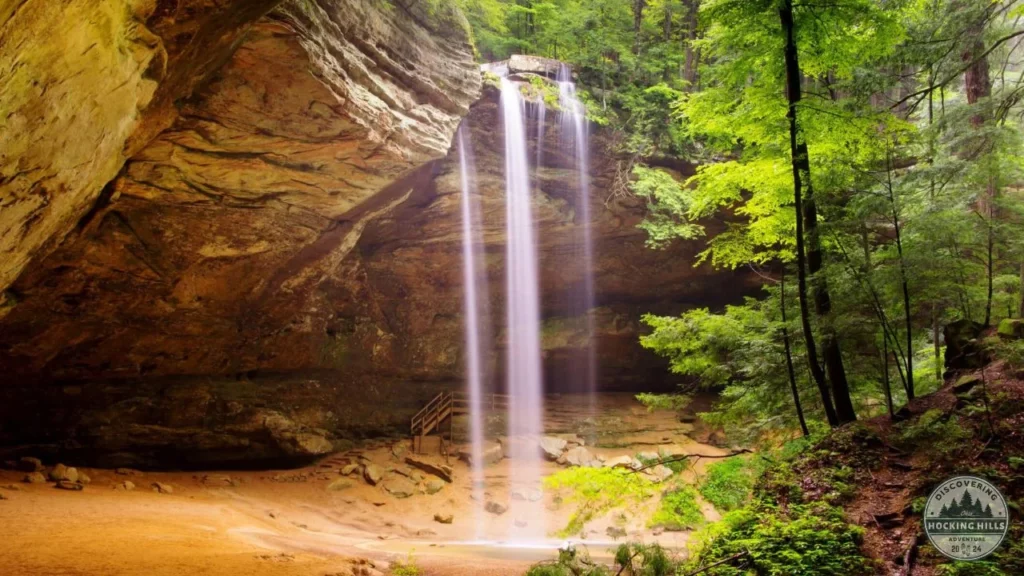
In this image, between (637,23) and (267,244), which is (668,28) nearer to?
(637,23)

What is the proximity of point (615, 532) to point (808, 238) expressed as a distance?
9061 millimetres

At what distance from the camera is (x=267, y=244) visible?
1319cm

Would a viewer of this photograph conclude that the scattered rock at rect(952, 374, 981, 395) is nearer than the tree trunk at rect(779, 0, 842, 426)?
Yes

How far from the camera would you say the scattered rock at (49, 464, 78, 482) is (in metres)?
10.7

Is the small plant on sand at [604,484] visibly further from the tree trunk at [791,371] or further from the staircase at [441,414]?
the staircase at [441,414]

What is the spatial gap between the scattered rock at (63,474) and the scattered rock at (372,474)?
6.53m

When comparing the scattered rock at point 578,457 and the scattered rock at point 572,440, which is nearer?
the scattered rock at point 578,457

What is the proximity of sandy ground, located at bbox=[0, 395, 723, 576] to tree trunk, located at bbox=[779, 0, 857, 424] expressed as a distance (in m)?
2.79

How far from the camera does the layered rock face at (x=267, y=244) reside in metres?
7.40

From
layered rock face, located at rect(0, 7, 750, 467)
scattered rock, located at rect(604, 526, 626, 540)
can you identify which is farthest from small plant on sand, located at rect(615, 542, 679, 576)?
layered rock face, located at rect(0, 7, 750, 467)

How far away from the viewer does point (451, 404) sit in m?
18.8

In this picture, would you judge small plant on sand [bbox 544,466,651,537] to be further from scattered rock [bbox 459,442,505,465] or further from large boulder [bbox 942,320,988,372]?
scattered rock [bbox 459,442,505,465]

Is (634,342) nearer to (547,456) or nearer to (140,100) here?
(547,456)

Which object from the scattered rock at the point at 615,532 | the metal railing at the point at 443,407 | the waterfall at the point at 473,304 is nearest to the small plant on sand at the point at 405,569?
the waterfall at the point at 473,304
